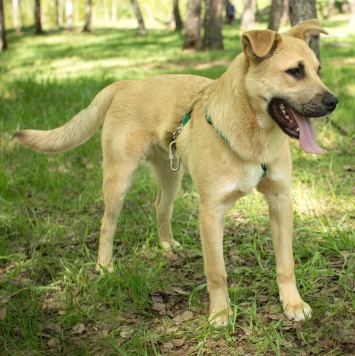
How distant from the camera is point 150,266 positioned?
13.8 feet

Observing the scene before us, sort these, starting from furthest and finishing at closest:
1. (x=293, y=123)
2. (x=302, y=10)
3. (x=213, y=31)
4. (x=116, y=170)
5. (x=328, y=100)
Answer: (x=213, y=31) → (x=302, y=10) → (x=116, y=170) → (x=293, y=123) → (x=328, y=100)

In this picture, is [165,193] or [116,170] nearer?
[116,170]

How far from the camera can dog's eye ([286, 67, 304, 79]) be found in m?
3.00

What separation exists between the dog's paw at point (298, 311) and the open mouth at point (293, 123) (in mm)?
1024

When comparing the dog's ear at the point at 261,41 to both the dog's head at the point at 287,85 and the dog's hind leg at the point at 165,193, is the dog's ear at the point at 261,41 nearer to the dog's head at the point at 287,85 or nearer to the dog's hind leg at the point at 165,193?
the dog's head at the point at 287,85

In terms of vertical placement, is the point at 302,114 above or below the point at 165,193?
above

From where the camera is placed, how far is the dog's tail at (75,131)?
168 inches

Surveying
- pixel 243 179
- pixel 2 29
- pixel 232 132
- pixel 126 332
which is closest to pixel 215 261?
pixel 243 179

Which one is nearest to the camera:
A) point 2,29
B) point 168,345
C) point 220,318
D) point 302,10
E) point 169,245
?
point 168,345

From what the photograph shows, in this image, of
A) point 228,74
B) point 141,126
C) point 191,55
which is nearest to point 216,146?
point 228,74

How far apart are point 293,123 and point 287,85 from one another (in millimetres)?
231

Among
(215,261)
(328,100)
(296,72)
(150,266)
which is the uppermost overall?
(296,72)

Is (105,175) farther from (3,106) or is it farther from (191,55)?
(191,55)

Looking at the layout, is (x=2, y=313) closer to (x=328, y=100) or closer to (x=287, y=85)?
(x=287, y=85)
